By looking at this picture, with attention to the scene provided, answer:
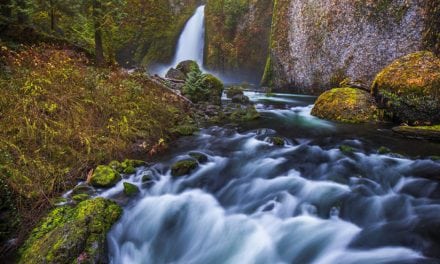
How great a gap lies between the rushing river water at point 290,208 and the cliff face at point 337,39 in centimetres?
580

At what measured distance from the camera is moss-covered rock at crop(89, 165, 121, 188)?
5.94 metres

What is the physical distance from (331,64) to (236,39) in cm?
1123

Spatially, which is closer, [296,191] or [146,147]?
[296,191]

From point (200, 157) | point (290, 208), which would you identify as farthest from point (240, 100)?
point (290, 208)

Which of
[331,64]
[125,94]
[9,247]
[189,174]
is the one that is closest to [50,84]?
[125,94]

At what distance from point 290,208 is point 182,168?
2.16 m

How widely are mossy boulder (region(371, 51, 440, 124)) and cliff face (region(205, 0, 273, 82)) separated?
14471 millimetres

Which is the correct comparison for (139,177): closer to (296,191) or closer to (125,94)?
(296,191)

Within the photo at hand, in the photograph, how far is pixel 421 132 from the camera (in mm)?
7730

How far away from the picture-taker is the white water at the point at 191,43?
86.0 ft

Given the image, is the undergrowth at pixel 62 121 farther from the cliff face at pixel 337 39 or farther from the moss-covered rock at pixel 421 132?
the cliff face at pixel 337 39

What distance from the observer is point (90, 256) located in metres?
4.01

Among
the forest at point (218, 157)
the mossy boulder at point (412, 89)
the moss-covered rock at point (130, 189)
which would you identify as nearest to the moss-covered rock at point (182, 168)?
the forest at point (218, 157)

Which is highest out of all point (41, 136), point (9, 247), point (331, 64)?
point (331, 64)
